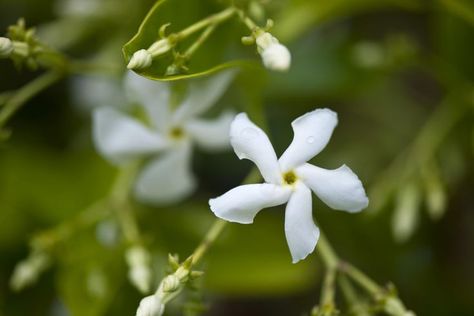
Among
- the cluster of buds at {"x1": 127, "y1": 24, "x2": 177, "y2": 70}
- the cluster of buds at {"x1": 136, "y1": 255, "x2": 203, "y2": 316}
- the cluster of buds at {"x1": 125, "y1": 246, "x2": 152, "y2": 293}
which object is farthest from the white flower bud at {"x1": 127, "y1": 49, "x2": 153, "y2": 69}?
the cluster of buds at {"x1": 125, "y1": 246, "x2": 152, "y2": 293}

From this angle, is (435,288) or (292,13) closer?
(292,13)

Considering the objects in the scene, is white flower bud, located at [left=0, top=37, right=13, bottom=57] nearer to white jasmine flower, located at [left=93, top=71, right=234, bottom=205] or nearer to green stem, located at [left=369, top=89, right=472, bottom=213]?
white jasmine flower, located at [left=93, top=71, right=234, bottom=205]

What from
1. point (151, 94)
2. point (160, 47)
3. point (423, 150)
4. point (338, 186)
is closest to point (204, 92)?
point (151, 94)

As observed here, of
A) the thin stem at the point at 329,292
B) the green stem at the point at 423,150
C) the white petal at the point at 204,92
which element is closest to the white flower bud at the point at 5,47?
the white petal at the point at 204,92

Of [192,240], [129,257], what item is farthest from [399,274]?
[129,257]

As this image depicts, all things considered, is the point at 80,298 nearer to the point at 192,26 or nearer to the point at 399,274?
the point at 192,26

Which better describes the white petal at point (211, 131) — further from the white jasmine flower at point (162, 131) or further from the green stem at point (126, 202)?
the green stem at point (126, 202)
